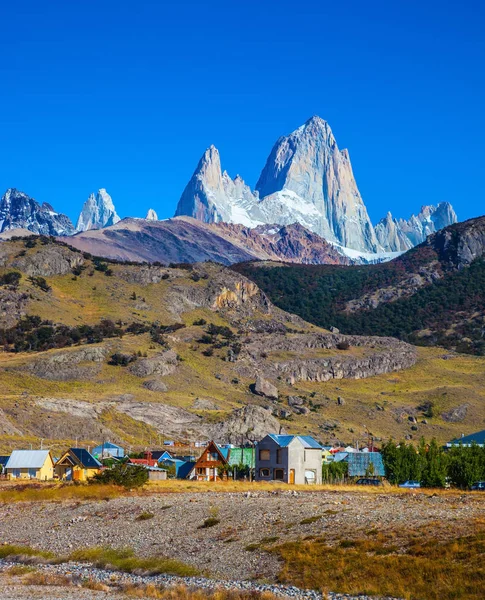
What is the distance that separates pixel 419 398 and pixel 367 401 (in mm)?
11979

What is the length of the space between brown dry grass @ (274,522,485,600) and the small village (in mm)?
40468

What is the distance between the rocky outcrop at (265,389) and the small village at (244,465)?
238 ft

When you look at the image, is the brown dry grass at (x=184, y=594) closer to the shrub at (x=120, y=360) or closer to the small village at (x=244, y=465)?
the small village at (x=244, y=465)

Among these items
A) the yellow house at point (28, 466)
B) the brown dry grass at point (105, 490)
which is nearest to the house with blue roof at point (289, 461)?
the brown dry grass at point (105, 490)

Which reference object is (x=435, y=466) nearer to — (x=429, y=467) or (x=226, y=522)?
(x=429, y=467)

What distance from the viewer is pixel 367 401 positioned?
182 meters

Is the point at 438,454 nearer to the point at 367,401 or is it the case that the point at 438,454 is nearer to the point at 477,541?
the point at 477,541

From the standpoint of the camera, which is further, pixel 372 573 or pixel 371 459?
pixel 371 459

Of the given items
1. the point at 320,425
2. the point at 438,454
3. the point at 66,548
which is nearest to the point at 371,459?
the point at 438,454

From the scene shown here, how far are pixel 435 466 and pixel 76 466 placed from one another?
119ft

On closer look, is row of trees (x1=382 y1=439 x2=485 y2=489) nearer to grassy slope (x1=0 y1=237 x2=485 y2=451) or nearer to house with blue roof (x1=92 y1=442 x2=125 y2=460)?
house with blue roof (x1=92 y1=442 x2=125 y2=460)

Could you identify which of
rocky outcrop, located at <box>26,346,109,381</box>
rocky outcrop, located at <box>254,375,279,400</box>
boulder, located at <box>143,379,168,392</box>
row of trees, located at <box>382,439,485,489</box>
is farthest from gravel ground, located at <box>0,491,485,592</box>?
rocky outcrop, located at <box>254,375,279,400</box>

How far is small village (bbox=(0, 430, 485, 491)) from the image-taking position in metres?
86.0

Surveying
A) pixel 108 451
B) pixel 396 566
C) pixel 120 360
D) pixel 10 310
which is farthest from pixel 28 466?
pixel 10 310
